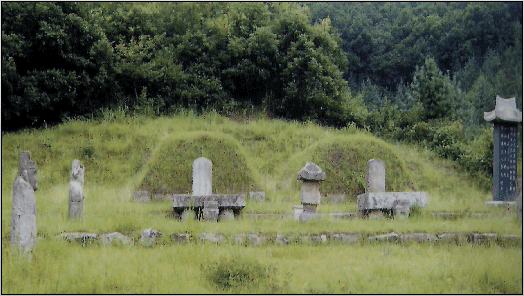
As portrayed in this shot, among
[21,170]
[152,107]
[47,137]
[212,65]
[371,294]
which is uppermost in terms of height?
[212,65]

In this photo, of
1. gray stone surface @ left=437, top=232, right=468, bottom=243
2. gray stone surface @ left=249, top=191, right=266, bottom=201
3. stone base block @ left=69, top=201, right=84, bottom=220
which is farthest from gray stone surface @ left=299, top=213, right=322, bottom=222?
stone base block @ left=69, top=201, right=84, bottom=220

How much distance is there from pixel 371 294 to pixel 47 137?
16372 millimetres

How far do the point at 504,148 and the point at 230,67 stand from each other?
48.8 feet

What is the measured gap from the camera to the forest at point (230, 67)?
20438 mm

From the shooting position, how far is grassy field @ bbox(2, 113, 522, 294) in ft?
22.1

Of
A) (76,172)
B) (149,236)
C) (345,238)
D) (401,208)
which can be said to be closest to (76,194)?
(76,172)

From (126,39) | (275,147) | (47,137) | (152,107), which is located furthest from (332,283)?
(126,39)

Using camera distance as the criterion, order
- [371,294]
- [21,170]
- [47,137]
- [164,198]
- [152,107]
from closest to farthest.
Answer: [371,294] < [21,170] < [164,198] < [47,137] < [152,107]

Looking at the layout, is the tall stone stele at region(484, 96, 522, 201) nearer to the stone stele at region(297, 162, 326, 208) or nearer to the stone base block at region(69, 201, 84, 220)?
the stone stele at region(297, 162, 326, 208)

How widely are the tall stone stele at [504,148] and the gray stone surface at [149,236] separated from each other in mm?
9146

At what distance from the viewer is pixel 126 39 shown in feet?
85.7

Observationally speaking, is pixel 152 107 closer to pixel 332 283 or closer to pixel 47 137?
pixel 47 137

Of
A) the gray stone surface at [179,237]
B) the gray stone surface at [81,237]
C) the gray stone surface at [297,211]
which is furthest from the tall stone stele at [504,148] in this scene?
the gray stone surface at [81,237]

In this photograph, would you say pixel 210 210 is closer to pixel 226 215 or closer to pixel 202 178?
pixel 226 215
